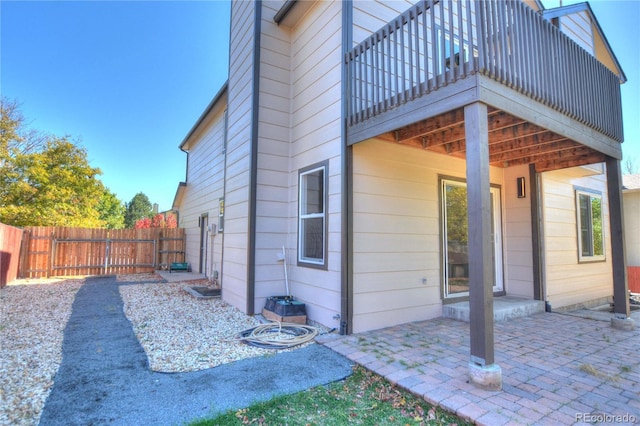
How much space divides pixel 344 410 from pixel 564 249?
612 cm

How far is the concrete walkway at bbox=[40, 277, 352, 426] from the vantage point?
2.28 meters

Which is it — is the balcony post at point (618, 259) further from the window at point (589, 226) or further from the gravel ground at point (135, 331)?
the gravel ground at point (135, 331)

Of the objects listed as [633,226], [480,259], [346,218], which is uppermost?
[633,226]

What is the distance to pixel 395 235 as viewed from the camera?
461cm

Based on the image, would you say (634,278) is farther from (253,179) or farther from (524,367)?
(253,179)

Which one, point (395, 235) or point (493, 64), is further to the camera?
point (395, 235)

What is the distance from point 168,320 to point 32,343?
1.59 meters

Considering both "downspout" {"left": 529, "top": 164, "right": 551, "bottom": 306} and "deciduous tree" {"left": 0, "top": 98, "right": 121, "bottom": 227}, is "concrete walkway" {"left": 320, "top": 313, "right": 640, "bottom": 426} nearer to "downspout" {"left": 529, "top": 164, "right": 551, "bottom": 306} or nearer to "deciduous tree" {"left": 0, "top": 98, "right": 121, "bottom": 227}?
"downspout" {"left": 529, "top": 164, "right": 551, "bottom": 306}

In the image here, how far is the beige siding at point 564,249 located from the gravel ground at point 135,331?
5.46 metres

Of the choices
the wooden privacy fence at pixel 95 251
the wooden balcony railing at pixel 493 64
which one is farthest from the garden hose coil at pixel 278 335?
the wooden privacy fence at pixel 95 251

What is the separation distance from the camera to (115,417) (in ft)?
7.34

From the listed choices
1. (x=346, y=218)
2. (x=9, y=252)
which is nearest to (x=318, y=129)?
(x=346, y=218)

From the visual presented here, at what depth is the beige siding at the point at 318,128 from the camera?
173 inches

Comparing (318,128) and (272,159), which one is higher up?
(318,128)
